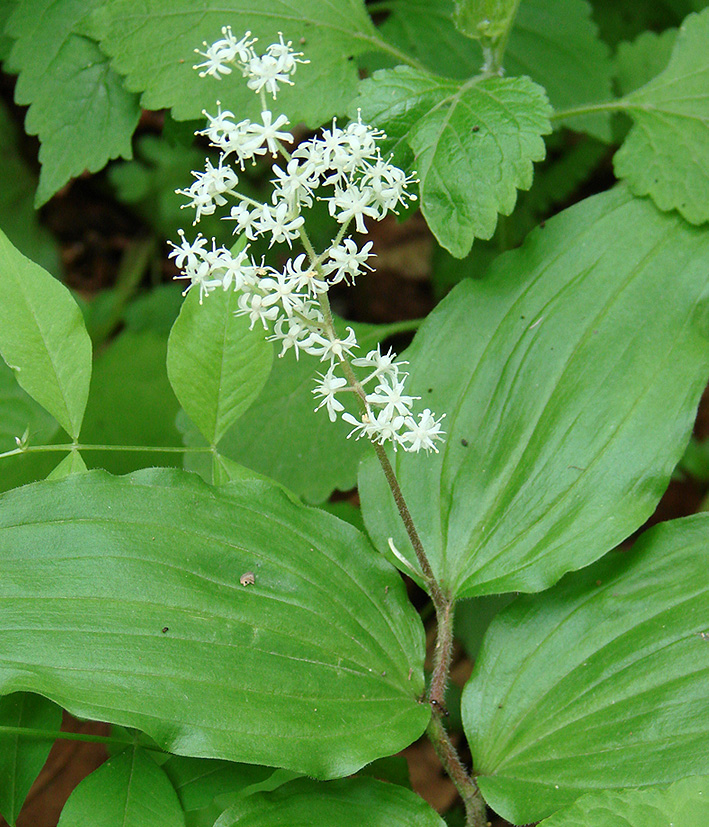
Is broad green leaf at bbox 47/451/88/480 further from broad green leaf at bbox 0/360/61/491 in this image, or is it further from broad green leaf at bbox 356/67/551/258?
broad green leaf at bbox 356/67/551/258

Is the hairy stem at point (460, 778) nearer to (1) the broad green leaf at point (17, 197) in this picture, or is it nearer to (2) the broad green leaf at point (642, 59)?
(2) the broad green leaf at point (642, 59)

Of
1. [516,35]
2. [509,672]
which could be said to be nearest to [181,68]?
[516,35]

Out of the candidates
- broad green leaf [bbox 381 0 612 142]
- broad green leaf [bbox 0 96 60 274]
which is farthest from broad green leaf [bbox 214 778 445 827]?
broad green leaf [bbox 0 96 60 274]

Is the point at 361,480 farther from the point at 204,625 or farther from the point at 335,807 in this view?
the point at 335,807

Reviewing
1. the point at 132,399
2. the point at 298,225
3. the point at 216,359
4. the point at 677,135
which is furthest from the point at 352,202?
the point at 132,399

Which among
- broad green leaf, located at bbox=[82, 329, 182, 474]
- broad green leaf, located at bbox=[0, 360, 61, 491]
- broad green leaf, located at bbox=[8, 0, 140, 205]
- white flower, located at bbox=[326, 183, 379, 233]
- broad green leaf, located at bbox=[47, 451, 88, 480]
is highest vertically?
white flower, located at bbox=[326, 183, 379, 233]

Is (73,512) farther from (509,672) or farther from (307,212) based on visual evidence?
(307,212)

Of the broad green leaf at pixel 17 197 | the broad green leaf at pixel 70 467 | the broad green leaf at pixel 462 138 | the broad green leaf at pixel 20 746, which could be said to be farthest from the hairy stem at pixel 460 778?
the broad green leaf at pixel 17 197
